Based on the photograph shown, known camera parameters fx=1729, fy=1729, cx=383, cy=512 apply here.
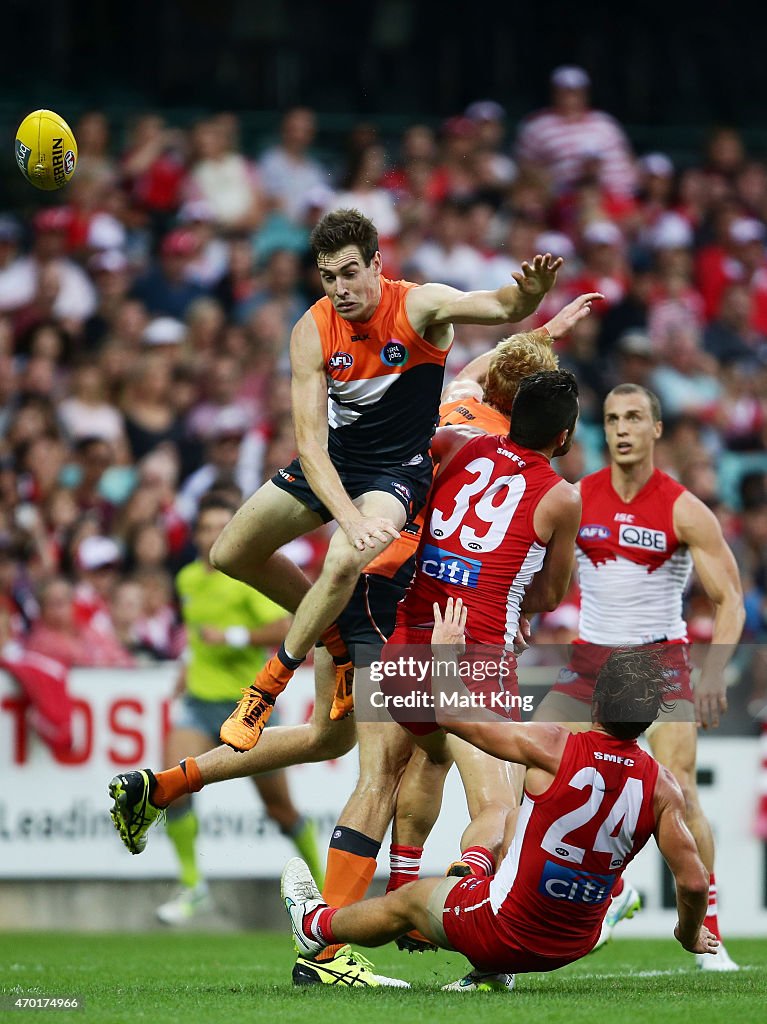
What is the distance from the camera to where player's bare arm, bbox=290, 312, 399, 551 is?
24.9 feet

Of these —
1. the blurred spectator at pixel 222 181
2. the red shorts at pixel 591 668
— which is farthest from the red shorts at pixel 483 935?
the blurred spectator at pixel 222 181

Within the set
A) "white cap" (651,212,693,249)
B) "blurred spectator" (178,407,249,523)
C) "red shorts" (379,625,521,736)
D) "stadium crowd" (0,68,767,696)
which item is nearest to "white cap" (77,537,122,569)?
"stadium crowd" (0,68,767,696)

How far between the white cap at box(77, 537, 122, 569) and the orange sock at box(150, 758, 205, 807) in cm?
482

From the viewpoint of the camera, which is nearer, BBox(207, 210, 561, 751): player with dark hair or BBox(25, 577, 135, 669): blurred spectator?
BBox(207, 210, 561, 751): player with dark hair

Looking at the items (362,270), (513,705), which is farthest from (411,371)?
(513,705)

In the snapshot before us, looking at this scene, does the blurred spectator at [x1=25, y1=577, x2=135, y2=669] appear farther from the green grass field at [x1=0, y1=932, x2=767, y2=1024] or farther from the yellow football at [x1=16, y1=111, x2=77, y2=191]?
the yellow football at [x1=16, y1=111, x2=77, y2=191]

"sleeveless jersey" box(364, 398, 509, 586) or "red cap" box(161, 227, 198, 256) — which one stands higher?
"red cap" box(161, 227, 198, 256)

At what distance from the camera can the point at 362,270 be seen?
7.84 metres

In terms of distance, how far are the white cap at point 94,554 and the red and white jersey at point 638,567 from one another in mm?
4526

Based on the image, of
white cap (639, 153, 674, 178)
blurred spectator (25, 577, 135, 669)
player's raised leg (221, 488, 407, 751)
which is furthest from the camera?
white cap (639, 153, 674, 178)

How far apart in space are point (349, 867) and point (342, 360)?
7.47 feet

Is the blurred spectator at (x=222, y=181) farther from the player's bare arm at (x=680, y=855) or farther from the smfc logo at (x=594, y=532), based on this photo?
the player's bare arm at (x=680, y=855)

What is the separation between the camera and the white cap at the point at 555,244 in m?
16.4

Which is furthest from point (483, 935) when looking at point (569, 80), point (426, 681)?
point (569, 80)
